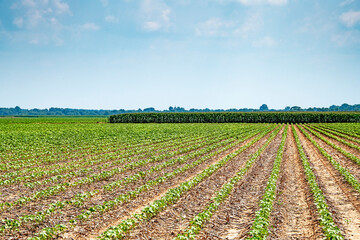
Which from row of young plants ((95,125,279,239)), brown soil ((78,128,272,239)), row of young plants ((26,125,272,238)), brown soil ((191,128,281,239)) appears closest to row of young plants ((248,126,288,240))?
brown soil ((191,128,281,239))

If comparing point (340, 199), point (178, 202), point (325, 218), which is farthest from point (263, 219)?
point (340, 199)

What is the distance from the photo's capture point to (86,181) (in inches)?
520

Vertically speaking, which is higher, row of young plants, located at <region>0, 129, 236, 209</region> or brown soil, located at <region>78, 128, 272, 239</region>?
row of young plants, located at <region>0, 129, 236, 209</region>

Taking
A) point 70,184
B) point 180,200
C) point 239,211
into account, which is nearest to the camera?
point 239,211

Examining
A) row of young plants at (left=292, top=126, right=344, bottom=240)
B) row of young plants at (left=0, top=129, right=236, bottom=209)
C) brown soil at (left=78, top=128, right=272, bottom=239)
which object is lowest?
brown soil at (left=78, top=128, right=272, bottom=239)

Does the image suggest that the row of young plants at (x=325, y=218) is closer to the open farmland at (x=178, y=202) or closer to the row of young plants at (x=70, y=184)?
the open farmland at (x=178, y=202)

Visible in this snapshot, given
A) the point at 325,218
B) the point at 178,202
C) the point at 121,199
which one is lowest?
the point at 178,202

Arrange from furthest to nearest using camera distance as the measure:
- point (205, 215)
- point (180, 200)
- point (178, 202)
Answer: point (180, 200) → point (178, 202) → point (205, 215)

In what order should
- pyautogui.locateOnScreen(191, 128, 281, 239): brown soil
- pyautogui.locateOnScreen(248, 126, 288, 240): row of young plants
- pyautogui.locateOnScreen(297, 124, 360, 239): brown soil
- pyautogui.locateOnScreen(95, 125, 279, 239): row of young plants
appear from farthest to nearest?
pyautogui.locateOnScreen(297, 124, 360, 239): brown soil → pyautogui.locateOnScreen(191, 128, 281, 239): brown soil → pyautogui.locateOnScreen(95, 125, 279, 239): row of young plants → pyautogui.locateOnScreen(248, 126, 288, 240): row of young plants

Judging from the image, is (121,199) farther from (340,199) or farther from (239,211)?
(340,199)

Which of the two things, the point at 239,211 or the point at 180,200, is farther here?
the point at 180,200

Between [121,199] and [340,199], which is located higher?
[121,199]

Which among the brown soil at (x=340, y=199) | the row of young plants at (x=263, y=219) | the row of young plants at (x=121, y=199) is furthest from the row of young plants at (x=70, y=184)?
the brown soil at (x=340, y=199)

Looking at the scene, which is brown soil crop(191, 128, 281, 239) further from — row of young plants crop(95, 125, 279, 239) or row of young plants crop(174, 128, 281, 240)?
row of young plants crop(95, 125, 279, 239)
